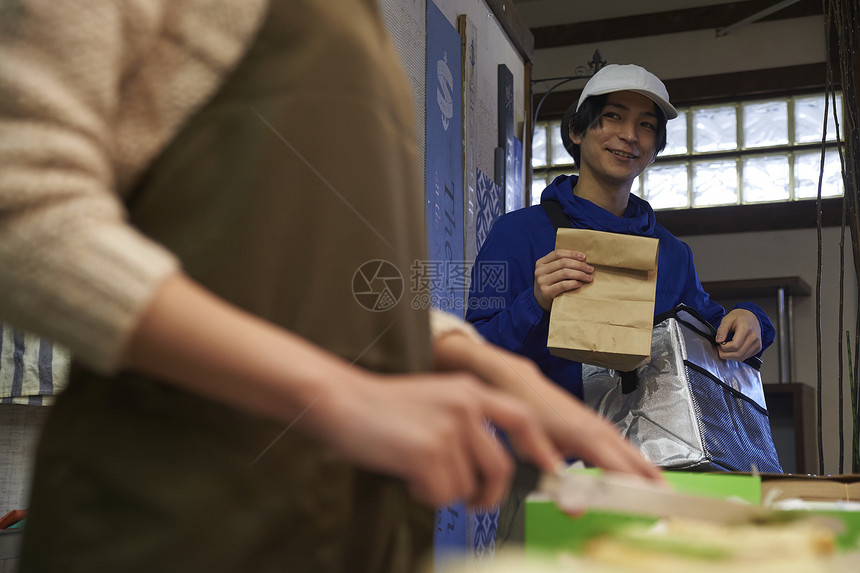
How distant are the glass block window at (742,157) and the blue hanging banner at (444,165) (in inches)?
166

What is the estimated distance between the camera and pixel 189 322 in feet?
1.18

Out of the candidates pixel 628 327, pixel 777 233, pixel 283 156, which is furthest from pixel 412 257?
pixel 777 233

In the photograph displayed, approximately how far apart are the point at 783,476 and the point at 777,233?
19.6 ft

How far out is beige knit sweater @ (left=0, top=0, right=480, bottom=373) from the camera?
350mm

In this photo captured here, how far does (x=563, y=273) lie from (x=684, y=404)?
1.14 feet

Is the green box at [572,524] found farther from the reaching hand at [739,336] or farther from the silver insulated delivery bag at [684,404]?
the reaching hand at [739,336]

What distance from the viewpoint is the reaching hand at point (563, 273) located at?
153cm

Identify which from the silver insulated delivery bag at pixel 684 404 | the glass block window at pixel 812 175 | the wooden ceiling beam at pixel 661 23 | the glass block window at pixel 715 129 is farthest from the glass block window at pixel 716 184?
the silver insulated delivery bag at pixel 684 404

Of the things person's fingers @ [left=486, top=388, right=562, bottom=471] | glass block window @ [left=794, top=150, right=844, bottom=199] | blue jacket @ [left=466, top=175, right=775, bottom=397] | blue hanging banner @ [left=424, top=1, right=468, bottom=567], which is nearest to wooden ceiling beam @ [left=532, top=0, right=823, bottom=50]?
glass block window @ [left=794, top=150, right=844, bottom=199]

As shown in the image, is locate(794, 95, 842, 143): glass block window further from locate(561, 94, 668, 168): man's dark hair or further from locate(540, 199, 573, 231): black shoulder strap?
locate(540, 199, 573, 231): black shoulder strap

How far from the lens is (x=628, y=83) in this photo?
199 centimetres

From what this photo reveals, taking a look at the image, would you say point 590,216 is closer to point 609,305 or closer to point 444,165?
point 609,305

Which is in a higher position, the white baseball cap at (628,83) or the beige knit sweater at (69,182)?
the white baseball cap at (628,83)

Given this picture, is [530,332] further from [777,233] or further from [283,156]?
[777,233]
